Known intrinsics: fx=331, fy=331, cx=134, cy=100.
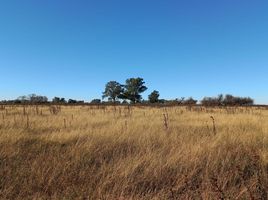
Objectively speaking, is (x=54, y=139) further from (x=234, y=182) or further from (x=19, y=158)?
(x=234, y=182)

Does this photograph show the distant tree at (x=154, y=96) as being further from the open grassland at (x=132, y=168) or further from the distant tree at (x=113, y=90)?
the open grassland at (x=132, y=168)

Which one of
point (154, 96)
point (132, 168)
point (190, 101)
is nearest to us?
point (132, 168)

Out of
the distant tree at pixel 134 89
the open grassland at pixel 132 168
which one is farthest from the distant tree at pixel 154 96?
the open grassland at pixel 132 168

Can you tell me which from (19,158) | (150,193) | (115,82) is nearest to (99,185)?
(150,193)

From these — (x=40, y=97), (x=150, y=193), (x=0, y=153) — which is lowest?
(x=150, y=193)

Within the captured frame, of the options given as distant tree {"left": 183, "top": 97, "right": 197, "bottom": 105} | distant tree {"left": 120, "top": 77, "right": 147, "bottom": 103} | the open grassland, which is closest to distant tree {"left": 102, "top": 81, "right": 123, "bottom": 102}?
distant tree {"left": 120, "top": 77, "right": 147, "bottom": 103}

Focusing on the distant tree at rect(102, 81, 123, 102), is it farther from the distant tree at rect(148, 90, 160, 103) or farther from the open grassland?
the open grassland

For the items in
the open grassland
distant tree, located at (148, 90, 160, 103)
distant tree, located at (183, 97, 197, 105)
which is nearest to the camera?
the open grassland

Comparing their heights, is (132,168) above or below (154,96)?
below

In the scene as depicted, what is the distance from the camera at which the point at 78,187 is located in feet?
13.5

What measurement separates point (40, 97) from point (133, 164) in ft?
230

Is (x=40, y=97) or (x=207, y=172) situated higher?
(x=40, y=97)

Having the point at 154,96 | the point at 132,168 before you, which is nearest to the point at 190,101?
the point at 154,96

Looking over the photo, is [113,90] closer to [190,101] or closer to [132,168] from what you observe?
[190,101]
